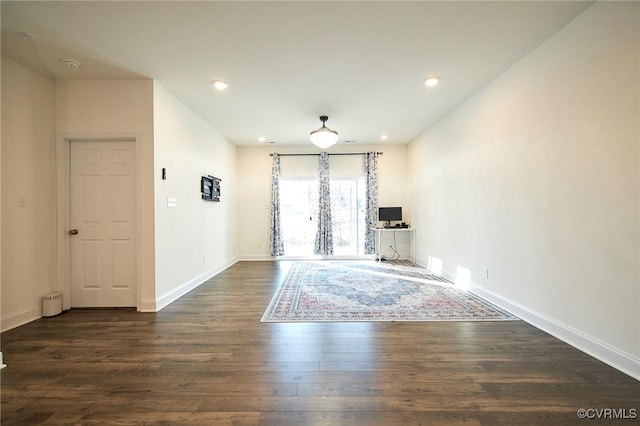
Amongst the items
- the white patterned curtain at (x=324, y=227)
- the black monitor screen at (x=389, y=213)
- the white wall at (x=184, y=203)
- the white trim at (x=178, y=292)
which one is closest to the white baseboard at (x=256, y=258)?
the white wall at (x=184, y=203)

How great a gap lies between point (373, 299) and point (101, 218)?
11.6 ft

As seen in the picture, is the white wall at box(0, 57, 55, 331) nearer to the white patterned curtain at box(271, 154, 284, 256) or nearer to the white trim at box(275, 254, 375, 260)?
the white patterned curtain at box(271, 154, 284, 256)

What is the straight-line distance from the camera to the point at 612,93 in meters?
2.08

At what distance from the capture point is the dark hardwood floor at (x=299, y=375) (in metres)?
1.60

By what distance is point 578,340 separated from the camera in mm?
2330

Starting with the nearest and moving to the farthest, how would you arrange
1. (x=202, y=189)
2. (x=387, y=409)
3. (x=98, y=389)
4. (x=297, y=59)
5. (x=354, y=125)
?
(x=387, y=409), (x=98, y=389), (x=297, y=59), (x=202, y=189), (x=354, y=125)

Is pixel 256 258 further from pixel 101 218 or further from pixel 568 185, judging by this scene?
pixel 568 185

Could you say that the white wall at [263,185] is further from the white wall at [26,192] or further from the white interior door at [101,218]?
the white wall at [26,192]

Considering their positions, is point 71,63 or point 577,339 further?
point 71,63

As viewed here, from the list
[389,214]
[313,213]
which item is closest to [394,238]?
[389,214]

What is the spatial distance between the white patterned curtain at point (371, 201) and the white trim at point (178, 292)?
3.45 metres

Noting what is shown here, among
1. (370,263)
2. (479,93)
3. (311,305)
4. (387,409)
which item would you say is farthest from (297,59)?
(370,263)

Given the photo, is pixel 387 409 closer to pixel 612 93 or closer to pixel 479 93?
pixel 612 93

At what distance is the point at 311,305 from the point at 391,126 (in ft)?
12.3
